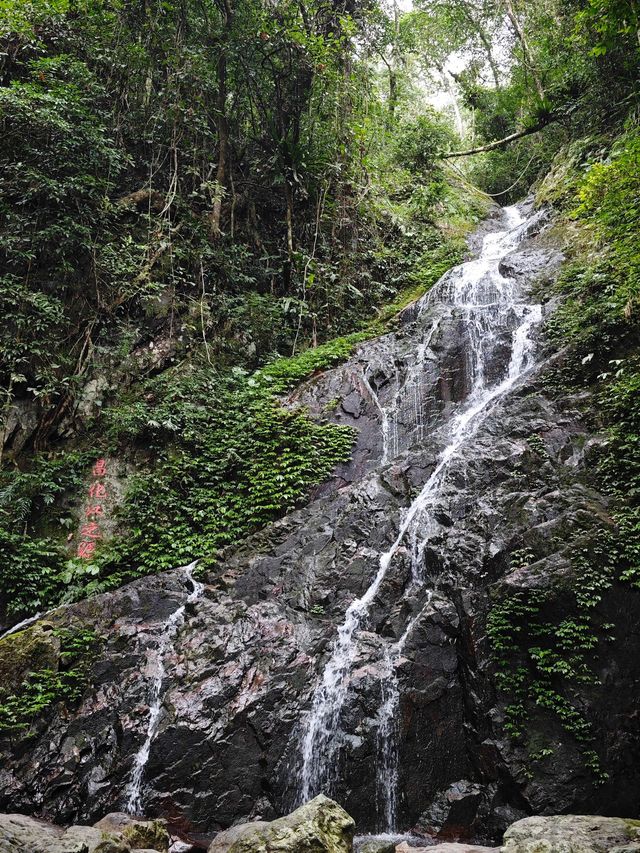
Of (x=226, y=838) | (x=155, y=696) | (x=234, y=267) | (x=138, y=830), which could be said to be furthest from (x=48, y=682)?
(x=234, y=267)

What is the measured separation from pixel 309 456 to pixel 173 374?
3.42 m

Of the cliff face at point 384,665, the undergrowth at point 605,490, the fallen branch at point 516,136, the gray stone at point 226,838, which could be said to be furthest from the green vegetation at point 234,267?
the gray stone at point 226,838

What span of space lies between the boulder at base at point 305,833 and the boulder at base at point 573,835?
1314mm

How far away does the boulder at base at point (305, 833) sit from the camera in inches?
159

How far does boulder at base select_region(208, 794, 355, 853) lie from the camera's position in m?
4.04

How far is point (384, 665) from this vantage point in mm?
6199

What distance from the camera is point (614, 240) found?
10156mm

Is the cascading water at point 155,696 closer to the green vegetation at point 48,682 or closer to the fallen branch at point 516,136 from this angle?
the green vegetation at point 48,682

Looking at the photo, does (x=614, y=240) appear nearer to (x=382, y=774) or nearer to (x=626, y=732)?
(x=626, y=732)

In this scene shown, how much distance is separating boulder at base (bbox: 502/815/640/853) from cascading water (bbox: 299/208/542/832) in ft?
5.96

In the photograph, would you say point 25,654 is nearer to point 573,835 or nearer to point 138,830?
point 138,830

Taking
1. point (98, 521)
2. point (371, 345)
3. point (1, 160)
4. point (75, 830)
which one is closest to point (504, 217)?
point (371, 345)

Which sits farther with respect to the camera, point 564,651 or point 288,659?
point 288,659

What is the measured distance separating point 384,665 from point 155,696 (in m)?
2.86
